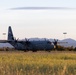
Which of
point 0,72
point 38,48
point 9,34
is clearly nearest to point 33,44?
point 38,48

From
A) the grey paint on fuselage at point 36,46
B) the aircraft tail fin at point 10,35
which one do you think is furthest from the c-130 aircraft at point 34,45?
the aircraft tail fin at point 10,35

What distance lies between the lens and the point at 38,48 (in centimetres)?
8675

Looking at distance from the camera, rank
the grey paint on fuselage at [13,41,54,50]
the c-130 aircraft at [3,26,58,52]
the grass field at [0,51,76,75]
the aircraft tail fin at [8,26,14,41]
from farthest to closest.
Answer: the aircraft tail fin at [8,26,14,41] < the c-130 aircraft at [3,26,58,52] < the grey paint on fuselage at [13,41,54,50] < the grass field at [0,51,76,75]

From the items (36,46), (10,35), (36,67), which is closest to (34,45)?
(36,46)

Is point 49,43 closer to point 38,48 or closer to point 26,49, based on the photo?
point 38,48

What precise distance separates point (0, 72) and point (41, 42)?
7228cm

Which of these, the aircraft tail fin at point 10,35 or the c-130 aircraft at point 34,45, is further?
the aircraft tail fin at point 10,35

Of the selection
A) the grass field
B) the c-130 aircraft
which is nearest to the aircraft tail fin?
the c-130 aircraft

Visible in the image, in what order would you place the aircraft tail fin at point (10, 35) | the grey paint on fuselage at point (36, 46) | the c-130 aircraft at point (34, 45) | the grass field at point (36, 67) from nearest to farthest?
the grass field at point (36, 67) → the grey paint on fuselage at point (36, 46) → the c-130 aircraft at point (34, 45) → the aircraft tail fin at point (10, 35)

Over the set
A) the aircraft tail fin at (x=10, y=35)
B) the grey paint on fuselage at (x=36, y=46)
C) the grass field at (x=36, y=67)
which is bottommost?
the grey paint on fuselage at (x=36, y=46)

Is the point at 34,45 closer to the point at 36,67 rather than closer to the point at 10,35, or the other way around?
the point at 10,35

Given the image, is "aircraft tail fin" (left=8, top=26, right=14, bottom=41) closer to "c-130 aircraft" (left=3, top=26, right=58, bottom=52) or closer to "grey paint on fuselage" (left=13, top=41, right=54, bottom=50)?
"c-130 aircraft" (left=3, top=26, right=58, bottom=52)

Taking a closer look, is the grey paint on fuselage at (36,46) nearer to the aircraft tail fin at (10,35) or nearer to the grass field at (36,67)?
the aircraft tail fin at (10,35)

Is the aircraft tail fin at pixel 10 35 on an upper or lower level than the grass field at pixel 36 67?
upper
